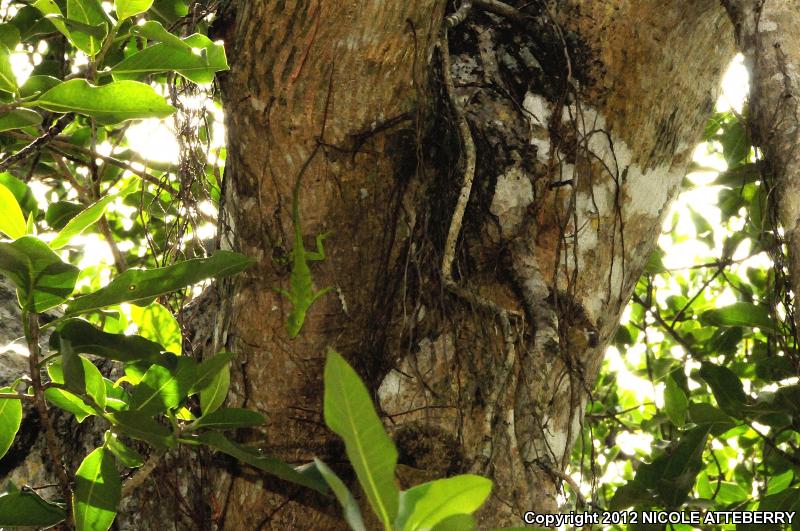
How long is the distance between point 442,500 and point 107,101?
2.60 ft

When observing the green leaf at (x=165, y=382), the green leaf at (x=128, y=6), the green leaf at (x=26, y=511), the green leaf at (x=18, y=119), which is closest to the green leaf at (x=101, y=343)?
the green leaf at (x=165, y=382)

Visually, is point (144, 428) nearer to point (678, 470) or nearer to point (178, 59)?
point (178, 59)

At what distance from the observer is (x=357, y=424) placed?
81cm

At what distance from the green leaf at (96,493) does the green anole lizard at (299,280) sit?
393 millimetres

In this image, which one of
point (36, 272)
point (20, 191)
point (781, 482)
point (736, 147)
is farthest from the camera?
point (736, 147)

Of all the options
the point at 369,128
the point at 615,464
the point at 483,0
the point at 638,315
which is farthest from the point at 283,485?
the point at 615,464

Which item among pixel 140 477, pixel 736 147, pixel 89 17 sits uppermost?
pixel 736 147

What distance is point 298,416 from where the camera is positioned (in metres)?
1.51

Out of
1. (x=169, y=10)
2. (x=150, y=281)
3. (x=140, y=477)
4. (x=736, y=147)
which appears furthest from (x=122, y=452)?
(x=736, y=147)

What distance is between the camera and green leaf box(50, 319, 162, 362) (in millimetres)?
1271

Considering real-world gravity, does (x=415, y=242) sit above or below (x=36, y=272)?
above

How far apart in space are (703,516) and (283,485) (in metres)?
1.00

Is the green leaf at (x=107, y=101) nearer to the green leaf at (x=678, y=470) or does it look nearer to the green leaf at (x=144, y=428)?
the green leaf at (x=144, y=428)

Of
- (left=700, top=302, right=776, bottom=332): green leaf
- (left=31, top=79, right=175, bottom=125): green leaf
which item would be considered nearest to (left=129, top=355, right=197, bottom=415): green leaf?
(left=31, top=79, right=175, bottom=125): green leaf
